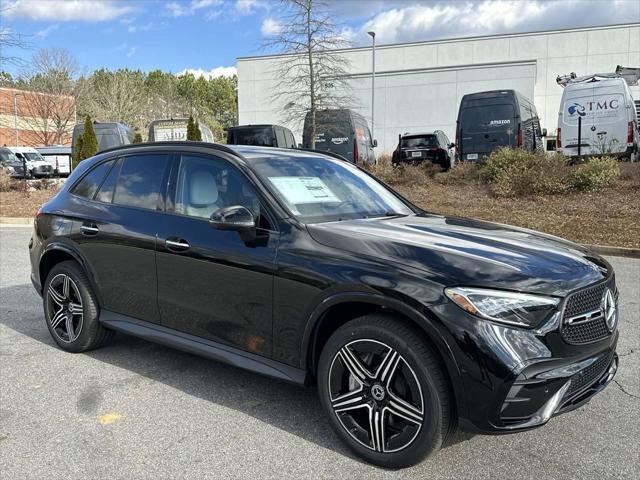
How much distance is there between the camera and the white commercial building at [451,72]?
112 feet

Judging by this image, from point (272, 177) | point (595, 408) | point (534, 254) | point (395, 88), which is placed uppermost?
point (395, 88)

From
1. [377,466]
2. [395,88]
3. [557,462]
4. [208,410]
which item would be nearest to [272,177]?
[208,410]

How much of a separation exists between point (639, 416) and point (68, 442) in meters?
3.38

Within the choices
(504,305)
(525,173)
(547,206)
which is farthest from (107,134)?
(504,305)

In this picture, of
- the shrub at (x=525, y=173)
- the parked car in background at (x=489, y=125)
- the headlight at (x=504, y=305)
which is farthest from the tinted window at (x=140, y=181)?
the parked car in background at (x=489, y=125)

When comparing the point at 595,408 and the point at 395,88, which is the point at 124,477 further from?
the point at 395,88

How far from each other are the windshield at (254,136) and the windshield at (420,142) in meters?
5.09

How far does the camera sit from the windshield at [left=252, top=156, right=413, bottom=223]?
11.5ft

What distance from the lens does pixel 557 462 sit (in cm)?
289

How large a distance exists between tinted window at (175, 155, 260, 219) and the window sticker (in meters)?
0.19

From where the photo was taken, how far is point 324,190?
379cm

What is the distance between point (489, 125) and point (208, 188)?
14.2m

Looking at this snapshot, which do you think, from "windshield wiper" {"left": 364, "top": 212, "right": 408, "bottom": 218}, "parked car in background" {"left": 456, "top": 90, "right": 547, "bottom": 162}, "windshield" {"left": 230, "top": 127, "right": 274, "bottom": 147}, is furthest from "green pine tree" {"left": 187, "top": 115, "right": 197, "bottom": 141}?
"windshield wiper" {"left": 364, "top": 212, "right": 408, "bottom": 218}

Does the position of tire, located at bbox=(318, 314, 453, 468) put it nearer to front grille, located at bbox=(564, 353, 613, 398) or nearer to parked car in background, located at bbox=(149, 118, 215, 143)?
front grille, located at bbox=(564, 353, 613, 398)
